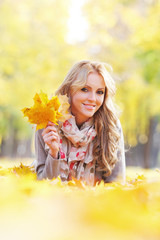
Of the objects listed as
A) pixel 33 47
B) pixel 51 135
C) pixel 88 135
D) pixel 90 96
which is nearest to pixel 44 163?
pixel 88 135

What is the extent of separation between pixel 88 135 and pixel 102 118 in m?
0.29

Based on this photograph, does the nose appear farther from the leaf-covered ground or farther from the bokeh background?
the bokeh background

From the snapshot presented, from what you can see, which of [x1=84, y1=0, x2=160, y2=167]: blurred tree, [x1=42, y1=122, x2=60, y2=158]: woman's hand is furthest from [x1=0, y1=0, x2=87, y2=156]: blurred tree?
[x1=42, y1=122, x2=60, y2=158]: woman's hand

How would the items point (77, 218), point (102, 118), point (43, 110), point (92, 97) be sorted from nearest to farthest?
point (77, 218), point (43, 110), point (92, 97), point (102, 118)

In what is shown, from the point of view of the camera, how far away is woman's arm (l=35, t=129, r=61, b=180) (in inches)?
88.6

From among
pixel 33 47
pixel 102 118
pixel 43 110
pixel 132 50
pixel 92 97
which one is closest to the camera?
pixel 43 110

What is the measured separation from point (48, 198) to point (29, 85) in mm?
9446

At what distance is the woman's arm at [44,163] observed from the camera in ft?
7.38

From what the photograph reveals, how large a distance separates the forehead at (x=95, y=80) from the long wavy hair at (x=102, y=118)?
0.03 m

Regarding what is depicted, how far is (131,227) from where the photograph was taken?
2.09ft

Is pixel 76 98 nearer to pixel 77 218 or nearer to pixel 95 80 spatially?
pixel 95 80

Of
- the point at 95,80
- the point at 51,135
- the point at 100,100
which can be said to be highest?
the point at 95,80

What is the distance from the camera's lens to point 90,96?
2.49 metres

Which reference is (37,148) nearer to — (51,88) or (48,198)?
(48,198)
